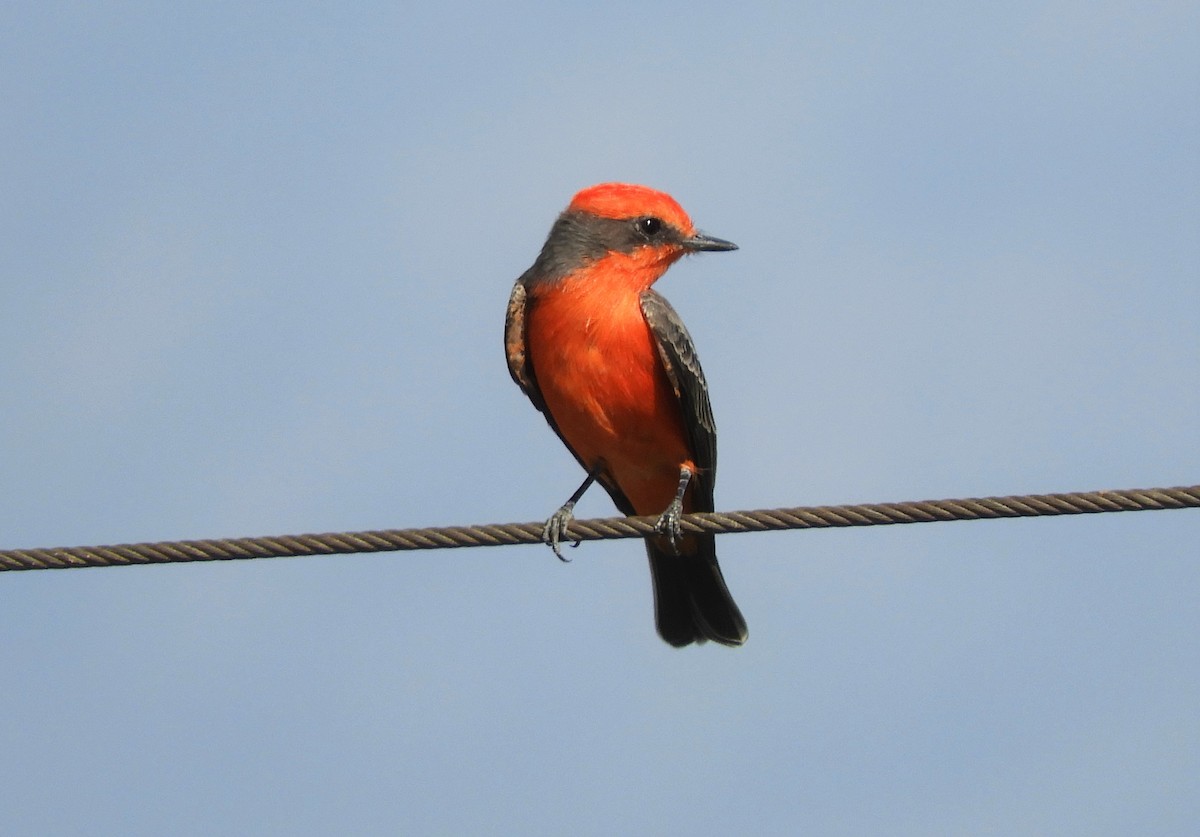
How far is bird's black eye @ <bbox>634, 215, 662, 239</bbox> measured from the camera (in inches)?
391

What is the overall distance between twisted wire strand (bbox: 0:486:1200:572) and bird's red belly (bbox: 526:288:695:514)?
2451mm

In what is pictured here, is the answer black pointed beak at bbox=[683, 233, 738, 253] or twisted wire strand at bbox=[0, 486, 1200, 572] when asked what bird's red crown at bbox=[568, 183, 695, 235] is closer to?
black pointed beak at bbox=[683, 233, 738, 253]

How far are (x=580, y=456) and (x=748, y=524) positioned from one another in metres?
3.17

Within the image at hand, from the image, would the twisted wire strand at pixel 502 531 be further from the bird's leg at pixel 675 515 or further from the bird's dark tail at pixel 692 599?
the bird's dark tail at pixel 692 599

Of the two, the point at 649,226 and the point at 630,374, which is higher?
the point at 649,226

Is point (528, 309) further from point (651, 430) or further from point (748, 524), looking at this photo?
point (748, 524)

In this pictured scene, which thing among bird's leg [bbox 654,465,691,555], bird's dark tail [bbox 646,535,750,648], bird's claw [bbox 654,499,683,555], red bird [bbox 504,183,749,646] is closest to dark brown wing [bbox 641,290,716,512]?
red bird [bbox 504,183,749,646]

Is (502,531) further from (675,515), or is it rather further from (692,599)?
(692,599)

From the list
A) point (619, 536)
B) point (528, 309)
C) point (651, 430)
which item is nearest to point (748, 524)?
point (619, 536)

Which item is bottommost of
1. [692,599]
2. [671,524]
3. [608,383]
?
[692,599]

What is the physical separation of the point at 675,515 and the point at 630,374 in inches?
39.4

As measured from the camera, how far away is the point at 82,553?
6.67 metres

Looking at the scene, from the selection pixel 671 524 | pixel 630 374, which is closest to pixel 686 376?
pixel 630 374

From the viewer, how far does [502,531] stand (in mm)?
6988
